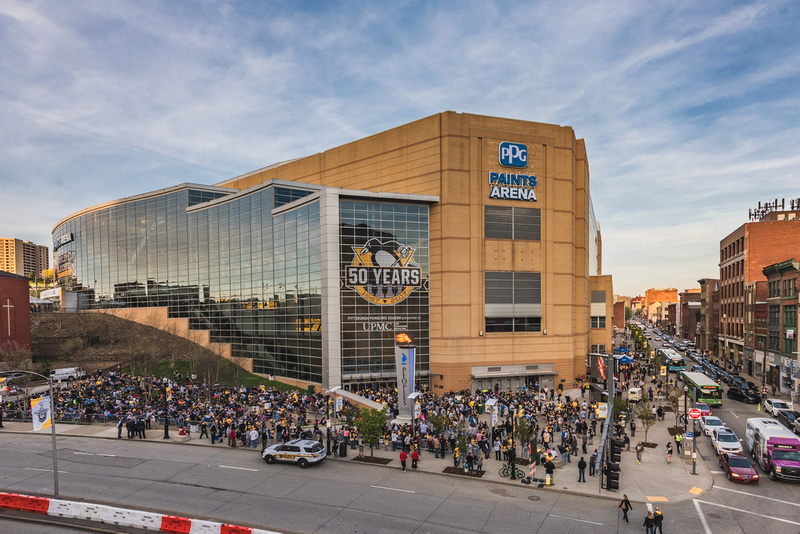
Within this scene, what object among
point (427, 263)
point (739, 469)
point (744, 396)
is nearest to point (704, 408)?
point (744, 396)

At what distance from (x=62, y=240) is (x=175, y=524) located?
100m

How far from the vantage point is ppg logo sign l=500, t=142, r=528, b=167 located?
51.0 meters

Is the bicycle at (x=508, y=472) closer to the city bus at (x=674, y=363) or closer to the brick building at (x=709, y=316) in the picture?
the city bus at (x=674, y=363)

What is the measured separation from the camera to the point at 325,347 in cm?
4738

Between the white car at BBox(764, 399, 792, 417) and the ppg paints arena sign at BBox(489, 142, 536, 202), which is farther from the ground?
the ppg paints arena sign at BBox(489, 142, 536, 202)

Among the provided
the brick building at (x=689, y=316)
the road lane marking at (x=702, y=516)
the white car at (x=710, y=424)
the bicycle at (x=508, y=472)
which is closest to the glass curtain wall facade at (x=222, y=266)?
the bicycle at (x=508, y=472)

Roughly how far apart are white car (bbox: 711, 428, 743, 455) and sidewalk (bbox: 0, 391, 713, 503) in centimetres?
147

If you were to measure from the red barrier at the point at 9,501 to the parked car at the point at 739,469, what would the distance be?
34.8 m

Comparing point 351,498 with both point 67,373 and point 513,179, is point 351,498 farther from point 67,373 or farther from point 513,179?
point 67,373

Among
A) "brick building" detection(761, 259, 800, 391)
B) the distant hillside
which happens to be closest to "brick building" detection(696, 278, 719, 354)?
"brick building" detection(761, 259, 800, 391)

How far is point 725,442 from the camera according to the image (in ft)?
92.4

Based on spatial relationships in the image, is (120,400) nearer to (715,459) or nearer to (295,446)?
(295,446)

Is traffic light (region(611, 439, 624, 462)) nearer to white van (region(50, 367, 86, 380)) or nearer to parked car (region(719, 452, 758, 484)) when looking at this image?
parked car (region(719, 452, 758, 484))

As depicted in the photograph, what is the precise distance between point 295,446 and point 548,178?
40.3m
